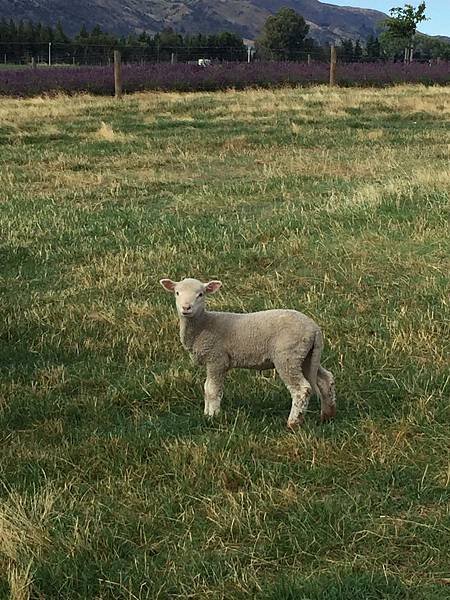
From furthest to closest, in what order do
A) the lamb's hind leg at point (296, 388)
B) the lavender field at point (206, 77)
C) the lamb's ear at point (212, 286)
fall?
the lavender field at point (206, 77) → the lamb's ear at point (212, 286) → the lamb's hind leg at point (296, 388)

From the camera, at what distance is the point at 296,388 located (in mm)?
3707

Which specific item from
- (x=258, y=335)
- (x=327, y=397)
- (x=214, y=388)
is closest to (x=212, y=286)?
(x=258, y=335)

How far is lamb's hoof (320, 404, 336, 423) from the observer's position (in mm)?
3832

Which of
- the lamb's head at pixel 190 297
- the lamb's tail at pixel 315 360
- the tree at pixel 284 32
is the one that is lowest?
the lamb's tail at pixel 315 360

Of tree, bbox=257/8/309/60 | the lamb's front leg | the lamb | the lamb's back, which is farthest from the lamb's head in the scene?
tree, bbox=257/8/309/60

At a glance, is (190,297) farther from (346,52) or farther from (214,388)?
(346,52)

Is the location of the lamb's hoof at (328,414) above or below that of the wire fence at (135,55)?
below

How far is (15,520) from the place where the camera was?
290 centimetres

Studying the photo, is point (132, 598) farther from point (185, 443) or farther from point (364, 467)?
point (364, 467)

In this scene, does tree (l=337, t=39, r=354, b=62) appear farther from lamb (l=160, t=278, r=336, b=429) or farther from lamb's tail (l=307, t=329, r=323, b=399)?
lamb's tail (l=307, t=329, r=323, b=399)

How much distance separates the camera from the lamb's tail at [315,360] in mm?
3746

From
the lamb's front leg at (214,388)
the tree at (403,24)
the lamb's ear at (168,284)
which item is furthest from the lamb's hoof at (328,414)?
the tree at (403,24)

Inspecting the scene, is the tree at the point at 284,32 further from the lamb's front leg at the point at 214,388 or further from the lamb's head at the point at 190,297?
the lamb's front leg at the point at 214,388

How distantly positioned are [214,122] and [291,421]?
15108 millimetres
